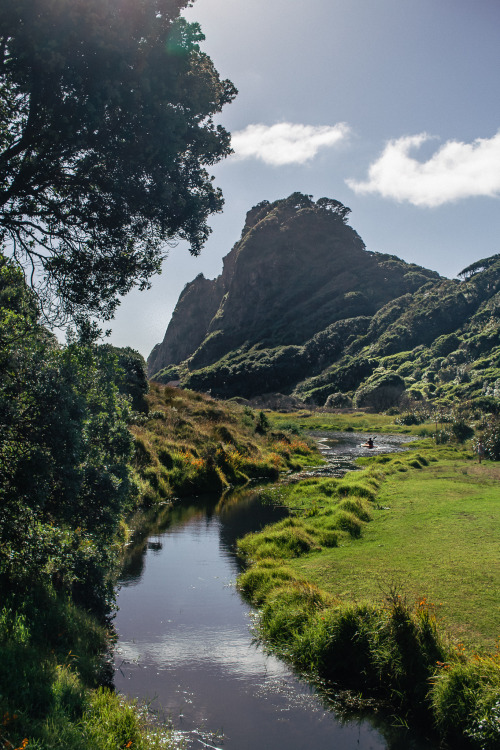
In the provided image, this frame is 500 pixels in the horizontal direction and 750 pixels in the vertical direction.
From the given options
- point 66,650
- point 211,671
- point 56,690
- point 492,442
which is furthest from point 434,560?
point 492,442

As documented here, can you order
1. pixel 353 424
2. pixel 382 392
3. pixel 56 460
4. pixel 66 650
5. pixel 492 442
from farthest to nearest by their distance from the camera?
pixel 382 392 < pixel 353 424 < pixel 492 442 < pixel 56 460 < pixel 66 650

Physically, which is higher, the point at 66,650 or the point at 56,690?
the point at 56,690

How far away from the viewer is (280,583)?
1422cm

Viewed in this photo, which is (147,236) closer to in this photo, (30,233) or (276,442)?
(30,233)

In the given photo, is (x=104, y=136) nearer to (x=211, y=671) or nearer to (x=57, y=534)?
(x=57, y=534)

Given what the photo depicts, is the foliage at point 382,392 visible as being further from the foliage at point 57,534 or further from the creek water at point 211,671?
the foliage at point 57,534

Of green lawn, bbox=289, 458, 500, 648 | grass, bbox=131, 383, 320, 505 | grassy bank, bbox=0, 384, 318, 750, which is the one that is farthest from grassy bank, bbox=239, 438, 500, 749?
grass, bbox=131, 383, 320, 505

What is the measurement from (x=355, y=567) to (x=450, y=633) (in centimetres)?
506

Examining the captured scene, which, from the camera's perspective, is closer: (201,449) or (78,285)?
(78,285)

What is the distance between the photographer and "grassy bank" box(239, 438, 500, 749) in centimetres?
826

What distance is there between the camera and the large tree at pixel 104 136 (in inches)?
480

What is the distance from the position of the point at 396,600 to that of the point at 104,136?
13.3 m

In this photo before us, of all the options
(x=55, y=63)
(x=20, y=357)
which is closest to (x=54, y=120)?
(x=55, y=63)

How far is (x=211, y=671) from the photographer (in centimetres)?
1038
